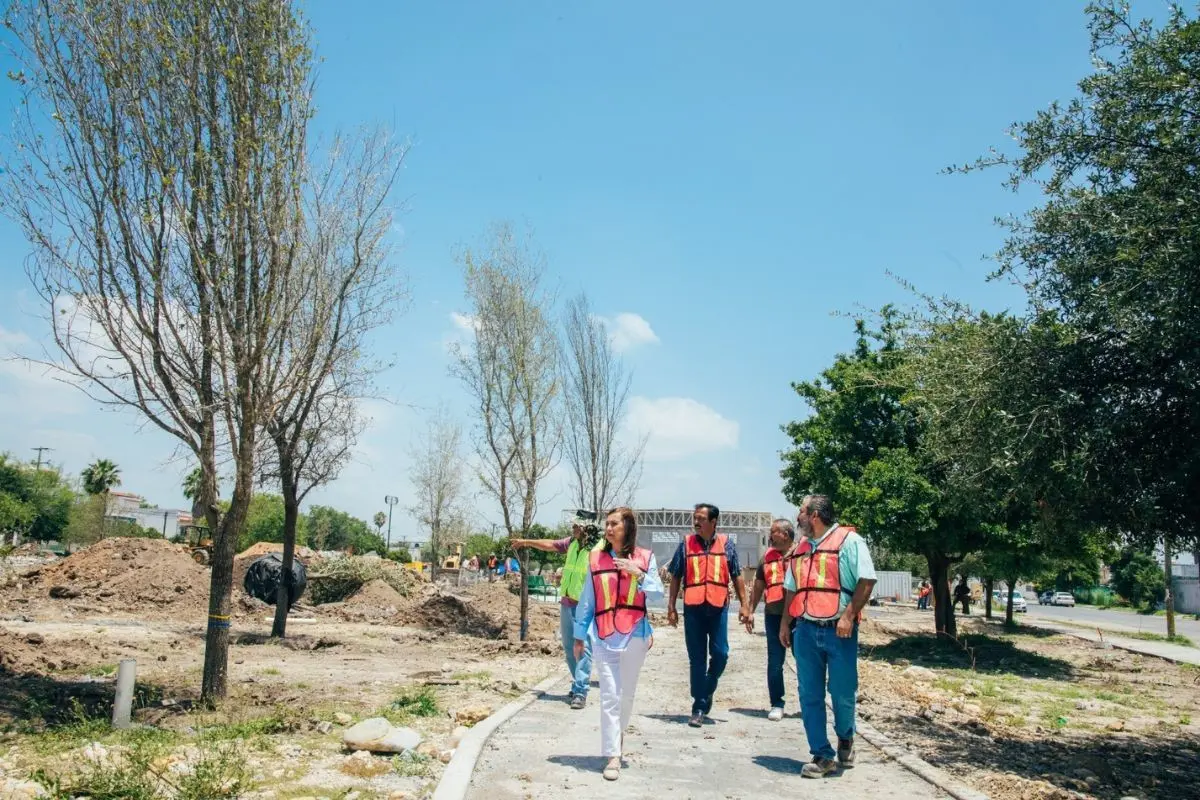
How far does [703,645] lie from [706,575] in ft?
2.04

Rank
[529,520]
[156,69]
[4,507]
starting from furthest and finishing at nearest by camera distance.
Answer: [4,507] → [529,520] → [156,69]

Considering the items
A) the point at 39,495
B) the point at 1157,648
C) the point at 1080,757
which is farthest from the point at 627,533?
the point at 39,495

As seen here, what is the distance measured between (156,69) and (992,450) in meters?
8.31

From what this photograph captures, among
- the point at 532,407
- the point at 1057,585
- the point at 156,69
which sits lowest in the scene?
the point at 1057,585

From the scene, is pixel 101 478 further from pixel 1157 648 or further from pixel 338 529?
pixel 1157 648

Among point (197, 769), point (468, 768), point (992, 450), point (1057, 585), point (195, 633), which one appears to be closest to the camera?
point (197, 769)

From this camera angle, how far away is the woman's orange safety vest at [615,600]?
6.22m

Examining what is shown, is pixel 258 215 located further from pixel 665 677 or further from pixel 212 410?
pixel 665 677

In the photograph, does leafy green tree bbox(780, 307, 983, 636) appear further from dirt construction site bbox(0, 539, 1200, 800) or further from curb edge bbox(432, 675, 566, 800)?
curb edge bbox(432, 675, 566, 800)

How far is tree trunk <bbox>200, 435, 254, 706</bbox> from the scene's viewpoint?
8.30 meters

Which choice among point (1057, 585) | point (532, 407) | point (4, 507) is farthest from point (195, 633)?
point (1057, 585)

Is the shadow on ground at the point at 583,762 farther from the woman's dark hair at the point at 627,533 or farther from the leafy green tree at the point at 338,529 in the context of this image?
the leafy green tree at the point at 338,529

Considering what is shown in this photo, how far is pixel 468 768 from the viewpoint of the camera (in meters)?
5.80

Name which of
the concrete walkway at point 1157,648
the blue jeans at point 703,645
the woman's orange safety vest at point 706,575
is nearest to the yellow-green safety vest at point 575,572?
the woman's orange safety vest at point 706,575
